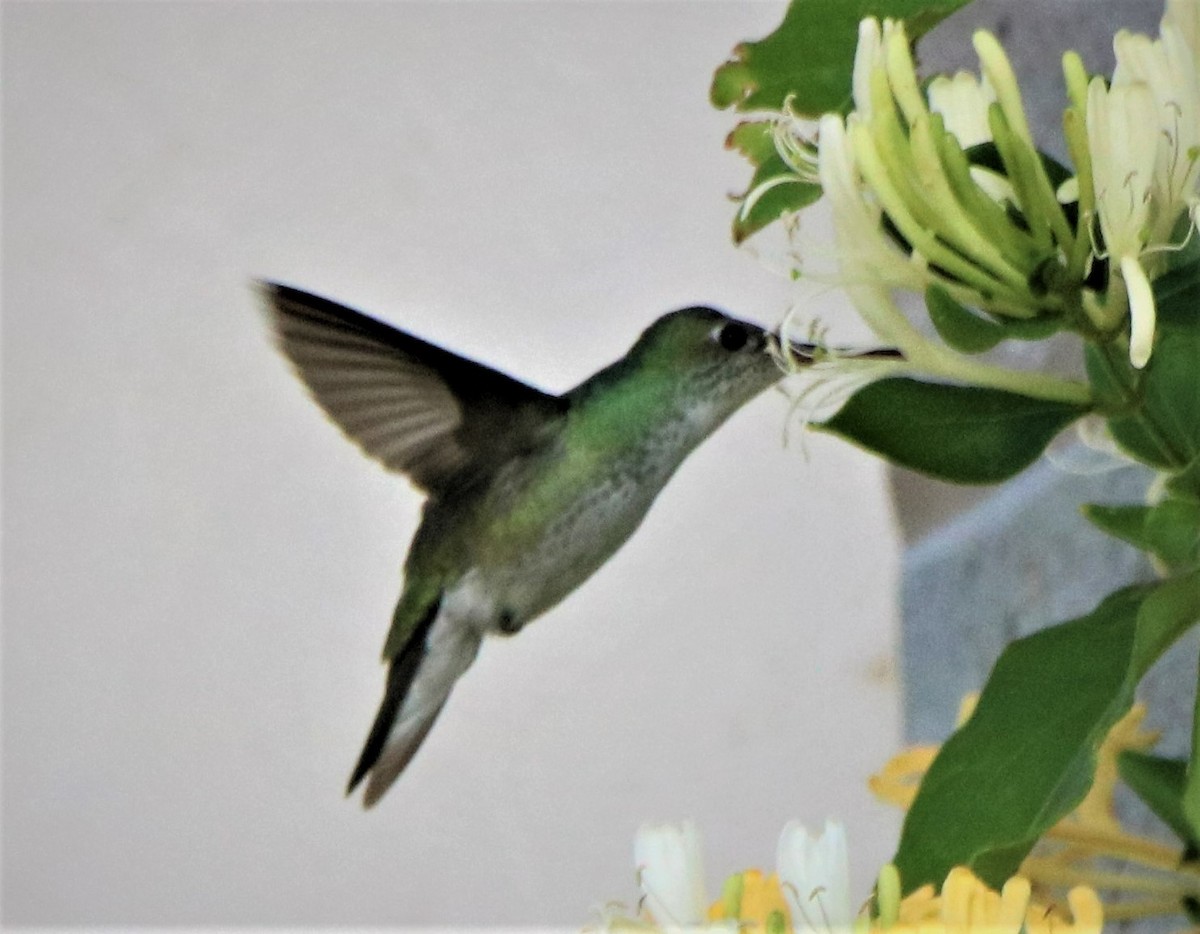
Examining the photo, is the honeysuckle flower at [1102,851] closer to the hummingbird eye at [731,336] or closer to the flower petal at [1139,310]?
the flower petal at [1139,310]

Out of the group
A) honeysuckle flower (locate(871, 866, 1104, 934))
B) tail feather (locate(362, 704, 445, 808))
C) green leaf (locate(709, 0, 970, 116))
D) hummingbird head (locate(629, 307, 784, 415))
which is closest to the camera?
honeysuckle flower (locate(871, 866, 1104, 934))

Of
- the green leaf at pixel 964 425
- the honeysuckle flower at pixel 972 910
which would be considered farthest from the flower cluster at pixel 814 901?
the green leaf at pixel 964 425

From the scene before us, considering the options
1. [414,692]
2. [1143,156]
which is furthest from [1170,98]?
[414,692]

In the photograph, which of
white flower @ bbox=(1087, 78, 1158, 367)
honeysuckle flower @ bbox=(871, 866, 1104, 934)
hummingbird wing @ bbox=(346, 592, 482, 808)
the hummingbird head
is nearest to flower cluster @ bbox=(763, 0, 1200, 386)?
white flower @ bbox=(1087, 78, 1158, 367)

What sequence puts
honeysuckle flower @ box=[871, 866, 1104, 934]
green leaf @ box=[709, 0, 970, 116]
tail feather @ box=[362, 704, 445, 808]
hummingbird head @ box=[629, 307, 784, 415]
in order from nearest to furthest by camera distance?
honeysuckle flower @ box=[871, 866, 1104, 934] → green leaf @ box=[709, 0, 970, 116] → hummingbird head @ box=[629, 307, 784, 415] → tail feather @ box=[362, 704, 445, 808]

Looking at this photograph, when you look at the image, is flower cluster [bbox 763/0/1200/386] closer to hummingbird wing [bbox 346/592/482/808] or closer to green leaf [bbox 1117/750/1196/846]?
green leaf [bbox 1117/750/1196/846]

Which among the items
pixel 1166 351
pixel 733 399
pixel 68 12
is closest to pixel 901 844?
pixel 1166 351
